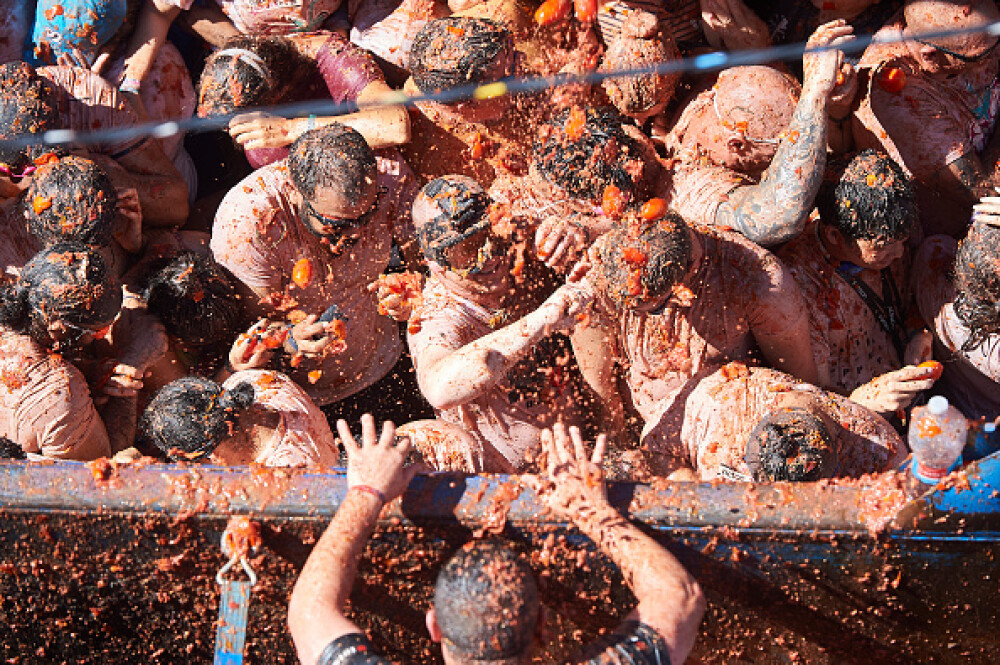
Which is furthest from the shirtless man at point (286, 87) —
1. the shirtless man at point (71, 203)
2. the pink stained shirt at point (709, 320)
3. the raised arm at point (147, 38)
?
the pink stained shirt at point (709, 320)

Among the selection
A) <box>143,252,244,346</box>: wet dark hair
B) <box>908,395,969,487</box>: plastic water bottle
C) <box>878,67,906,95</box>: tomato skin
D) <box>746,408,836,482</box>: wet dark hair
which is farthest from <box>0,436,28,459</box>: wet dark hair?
<box>878,67,906,95</box>: tomato skin

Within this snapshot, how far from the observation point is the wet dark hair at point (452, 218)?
425 cm

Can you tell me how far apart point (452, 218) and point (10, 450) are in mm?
1916

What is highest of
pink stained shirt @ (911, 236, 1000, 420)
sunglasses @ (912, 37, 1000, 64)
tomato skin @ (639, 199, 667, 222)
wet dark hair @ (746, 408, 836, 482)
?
sunglasses @ (912, 37, 1000, 64)

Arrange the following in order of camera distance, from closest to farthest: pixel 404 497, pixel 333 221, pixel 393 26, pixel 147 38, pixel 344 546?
pixel 344 546 → pixel 404 497 → pixel 333 221 → pixel 393 26 → pixel 147 38

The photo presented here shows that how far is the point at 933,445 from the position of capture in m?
3.56

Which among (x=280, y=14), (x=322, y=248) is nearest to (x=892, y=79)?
(x=322, y=248)

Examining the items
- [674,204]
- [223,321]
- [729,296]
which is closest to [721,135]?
[674,204]

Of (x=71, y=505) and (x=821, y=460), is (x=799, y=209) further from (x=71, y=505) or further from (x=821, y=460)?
(x=71, y=505)

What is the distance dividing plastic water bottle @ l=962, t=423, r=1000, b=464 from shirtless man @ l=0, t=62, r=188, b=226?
12.0ft

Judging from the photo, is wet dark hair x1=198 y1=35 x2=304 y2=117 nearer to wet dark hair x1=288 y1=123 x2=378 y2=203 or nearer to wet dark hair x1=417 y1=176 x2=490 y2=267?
wet dark hair x1=288 y1=123 x2=378 y2=203

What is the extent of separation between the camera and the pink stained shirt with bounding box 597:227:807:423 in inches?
171

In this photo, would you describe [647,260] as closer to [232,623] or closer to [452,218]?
[452,218]

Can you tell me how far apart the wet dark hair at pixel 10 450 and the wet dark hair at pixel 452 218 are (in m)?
1.76
